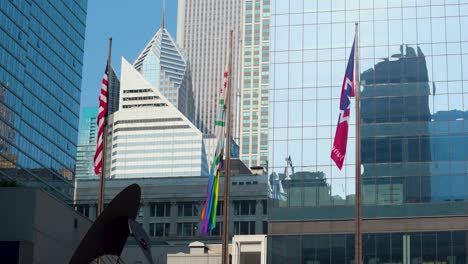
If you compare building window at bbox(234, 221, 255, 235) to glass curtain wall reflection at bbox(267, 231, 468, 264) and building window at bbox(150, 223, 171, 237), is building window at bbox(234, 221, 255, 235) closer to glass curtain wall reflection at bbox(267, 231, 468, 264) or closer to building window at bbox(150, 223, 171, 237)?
building window at bbox(150, 223, 171, 237)

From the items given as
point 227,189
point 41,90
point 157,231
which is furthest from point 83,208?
point 227,189

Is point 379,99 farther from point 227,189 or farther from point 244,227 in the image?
point 244,227

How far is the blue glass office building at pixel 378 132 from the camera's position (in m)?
82.1

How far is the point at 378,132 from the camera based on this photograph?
84.6 m

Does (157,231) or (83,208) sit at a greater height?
(83,208)

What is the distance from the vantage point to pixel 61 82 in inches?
6875

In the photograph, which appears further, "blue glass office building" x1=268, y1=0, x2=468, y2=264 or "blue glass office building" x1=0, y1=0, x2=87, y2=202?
"blue glass office building" x1=0, y1=0, x2=87, y2=202

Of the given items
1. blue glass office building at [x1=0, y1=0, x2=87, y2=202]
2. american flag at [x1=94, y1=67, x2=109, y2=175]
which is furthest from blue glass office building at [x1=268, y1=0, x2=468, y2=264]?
blue glass office building at [x1=0, y1=0, x2=87, y2=202]

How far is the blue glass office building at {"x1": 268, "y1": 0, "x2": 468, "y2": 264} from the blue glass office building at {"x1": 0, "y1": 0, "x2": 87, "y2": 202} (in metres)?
73.5

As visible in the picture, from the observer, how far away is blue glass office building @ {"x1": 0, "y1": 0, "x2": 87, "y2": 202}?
152375 millimetres

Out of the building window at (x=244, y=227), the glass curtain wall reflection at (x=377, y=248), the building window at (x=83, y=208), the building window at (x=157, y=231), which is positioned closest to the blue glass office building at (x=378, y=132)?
the glass curtain wall reflection at (x=377, y=248)

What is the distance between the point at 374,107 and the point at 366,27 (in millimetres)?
6976

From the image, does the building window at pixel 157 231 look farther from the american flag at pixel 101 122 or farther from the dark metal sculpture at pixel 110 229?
the dark metal sculpture at pixel 110 229

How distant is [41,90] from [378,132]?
9204 cm
